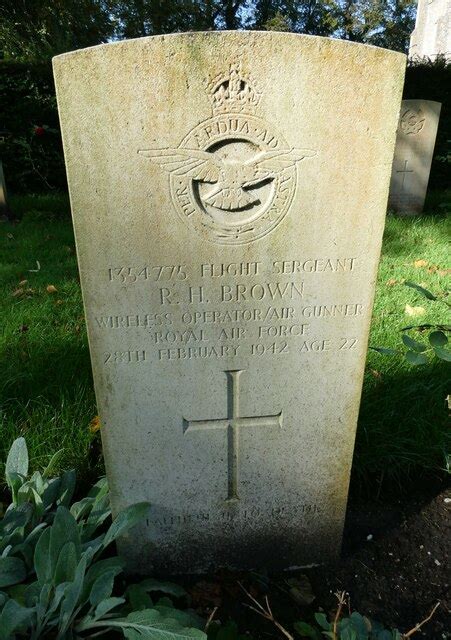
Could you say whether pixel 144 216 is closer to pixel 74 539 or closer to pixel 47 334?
pixel 74 539

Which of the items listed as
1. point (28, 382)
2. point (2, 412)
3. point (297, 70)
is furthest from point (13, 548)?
point (297, 70)

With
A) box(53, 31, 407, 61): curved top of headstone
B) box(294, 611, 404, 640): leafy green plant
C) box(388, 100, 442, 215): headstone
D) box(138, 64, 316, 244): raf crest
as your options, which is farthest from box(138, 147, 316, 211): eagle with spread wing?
box(388, 100, 442, 215): headstone

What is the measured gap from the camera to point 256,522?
1.92 m

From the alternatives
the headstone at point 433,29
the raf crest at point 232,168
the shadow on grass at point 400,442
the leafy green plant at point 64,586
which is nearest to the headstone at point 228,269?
the raf crest at point 232,168

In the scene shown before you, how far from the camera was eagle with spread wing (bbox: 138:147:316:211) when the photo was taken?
1.30 m

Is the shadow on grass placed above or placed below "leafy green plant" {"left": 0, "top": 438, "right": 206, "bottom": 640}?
below

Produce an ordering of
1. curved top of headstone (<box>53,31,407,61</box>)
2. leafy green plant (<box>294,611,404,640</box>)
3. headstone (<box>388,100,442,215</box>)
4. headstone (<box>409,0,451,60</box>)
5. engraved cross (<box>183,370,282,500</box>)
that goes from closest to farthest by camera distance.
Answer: curved top of headstone (<box>53,31,407,61</box>) → leafy green plant (<box>294,611,404,640</box>) → engraved cross (<box>183,370,282,500</box>) → headstone (<box>388,100,442,215</box>) → headstone (<box>409,0,451,60</box>)

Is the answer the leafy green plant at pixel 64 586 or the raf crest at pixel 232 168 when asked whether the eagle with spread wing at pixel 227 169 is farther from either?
the leafy green plant at pixel 64 586

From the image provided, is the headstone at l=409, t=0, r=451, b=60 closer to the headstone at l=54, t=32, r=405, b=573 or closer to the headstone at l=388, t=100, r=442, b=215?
the headstone at l=388, t=100, r=442, b=215

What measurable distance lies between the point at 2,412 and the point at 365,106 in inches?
81.3

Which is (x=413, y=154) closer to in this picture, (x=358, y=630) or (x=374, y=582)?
(x=374, y=582)

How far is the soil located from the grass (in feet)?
0.74

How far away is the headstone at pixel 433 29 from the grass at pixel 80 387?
1678 cm

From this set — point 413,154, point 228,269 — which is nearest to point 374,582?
point 228,269
